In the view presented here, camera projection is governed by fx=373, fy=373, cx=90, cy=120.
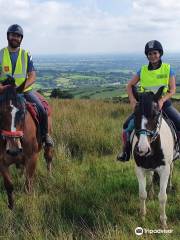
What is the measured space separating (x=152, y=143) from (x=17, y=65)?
2830 millimetres

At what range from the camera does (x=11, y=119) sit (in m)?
5.25

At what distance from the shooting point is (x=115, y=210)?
17.6ft

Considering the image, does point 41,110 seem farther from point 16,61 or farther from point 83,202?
point 83,202

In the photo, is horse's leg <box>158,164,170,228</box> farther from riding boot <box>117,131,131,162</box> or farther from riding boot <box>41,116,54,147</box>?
riding boot <box>41,116,54,147</box>

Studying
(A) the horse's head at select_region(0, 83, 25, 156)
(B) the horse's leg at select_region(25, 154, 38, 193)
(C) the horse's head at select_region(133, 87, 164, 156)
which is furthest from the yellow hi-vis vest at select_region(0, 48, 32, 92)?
(C) the horse's head at select_region(133, 87, 164, 156)

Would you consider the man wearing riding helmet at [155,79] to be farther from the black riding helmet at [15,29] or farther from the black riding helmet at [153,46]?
the black riding helmet at [15,29]

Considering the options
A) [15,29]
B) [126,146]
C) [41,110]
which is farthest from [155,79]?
[15,29]

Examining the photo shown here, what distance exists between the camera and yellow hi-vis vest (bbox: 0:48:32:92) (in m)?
6.48

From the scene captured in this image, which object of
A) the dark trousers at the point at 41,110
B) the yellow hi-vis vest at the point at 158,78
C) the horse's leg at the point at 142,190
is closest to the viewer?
the horse's leg at the point at 142,190

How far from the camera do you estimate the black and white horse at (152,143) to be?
4664 mm

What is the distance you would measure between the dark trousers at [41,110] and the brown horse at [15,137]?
0.21 meters

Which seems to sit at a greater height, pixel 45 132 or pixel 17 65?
pixel 17 65

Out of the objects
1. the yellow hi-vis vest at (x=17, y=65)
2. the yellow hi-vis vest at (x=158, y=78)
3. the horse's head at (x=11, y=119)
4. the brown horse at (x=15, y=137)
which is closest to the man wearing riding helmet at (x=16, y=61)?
the yellow hi-vis vest at (x=17, y=65)

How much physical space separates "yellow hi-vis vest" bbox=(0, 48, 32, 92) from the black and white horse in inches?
94.4
